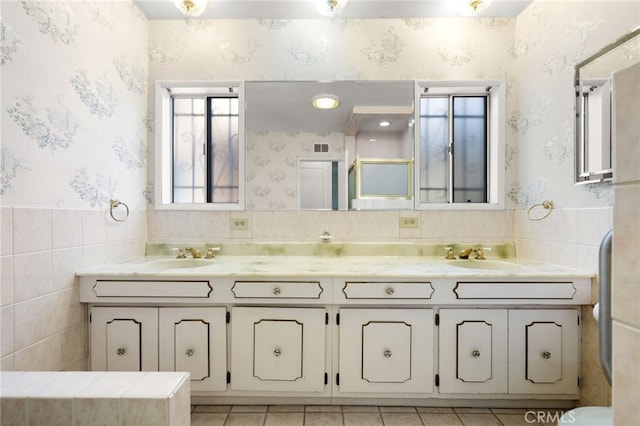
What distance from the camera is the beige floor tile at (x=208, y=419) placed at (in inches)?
62.2

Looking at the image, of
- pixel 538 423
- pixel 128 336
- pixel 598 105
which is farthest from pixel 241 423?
pixel 598 105

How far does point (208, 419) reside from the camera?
1609 millimetres

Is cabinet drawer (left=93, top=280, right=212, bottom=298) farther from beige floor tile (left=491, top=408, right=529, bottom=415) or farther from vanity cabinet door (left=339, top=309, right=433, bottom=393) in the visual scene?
beige floor tile (left=491, top=408, right=529, bottom=415)

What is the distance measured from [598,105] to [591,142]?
18 centimetres

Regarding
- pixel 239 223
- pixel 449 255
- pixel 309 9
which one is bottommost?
pixel 449 255

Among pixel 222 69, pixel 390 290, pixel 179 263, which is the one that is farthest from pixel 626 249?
pixel 222 69

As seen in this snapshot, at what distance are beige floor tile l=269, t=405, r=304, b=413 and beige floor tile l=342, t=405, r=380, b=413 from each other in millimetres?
239

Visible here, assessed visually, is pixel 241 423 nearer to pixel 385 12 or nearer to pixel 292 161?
pixel 292 161

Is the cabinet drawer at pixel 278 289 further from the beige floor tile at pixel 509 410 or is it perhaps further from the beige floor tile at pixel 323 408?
the beige floor tile at pixel 509 410

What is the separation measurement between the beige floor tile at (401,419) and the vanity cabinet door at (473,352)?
0.21 meters

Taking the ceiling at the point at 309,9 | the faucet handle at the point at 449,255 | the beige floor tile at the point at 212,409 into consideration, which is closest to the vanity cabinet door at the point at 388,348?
the faucet handle at the point at 449,255

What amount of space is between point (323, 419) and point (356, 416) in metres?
0.18

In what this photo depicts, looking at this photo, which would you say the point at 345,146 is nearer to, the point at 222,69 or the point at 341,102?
the point at 341,102

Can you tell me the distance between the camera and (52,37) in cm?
144
